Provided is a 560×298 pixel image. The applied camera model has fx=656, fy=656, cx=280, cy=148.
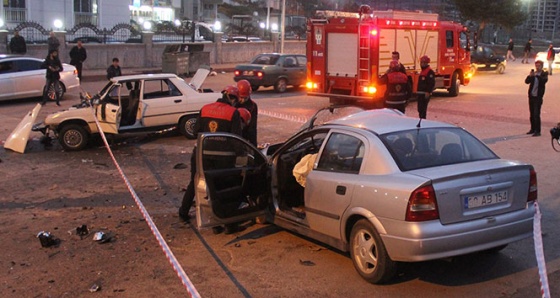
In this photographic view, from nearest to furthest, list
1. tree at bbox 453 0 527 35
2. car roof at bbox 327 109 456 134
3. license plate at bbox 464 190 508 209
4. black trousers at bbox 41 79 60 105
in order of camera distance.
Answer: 1. license plate at bbox 464 190 508 209
2. car roof at bbox 327 109 456 134
3. black trousers at bbox 41 79 60 105
4. tree at bbox 453 0 527 35

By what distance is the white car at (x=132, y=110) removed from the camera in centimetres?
1267

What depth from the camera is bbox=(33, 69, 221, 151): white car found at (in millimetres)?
12672

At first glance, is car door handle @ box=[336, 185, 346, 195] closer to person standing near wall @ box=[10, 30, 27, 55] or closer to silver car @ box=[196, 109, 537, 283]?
silver car @ box=[196, 109, 537, 283]

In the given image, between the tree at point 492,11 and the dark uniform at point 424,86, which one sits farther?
Result: the tree at point 492,11

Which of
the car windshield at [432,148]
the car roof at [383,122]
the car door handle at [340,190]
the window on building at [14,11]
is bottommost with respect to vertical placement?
the car door handle at [340,190]

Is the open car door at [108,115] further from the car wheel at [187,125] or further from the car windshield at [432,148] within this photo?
the car windshield at [432,148]

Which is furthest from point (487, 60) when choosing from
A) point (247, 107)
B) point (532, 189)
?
point (532, 189)

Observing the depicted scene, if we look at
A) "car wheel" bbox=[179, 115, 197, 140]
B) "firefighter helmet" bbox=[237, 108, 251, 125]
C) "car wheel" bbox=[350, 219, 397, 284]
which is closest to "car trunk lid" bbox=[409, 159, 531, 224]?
"car wheel" bbox=[350, 219, 397, 284]

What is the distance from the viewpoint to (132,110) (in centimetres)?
1330

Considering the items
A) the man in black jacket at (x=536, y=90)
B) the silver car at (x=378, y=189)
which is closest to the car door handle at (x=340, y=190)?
the silver car at (x=378, y=189)

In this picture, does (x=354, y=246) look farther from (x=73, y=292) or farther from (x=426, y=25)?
(x=426, y=25)

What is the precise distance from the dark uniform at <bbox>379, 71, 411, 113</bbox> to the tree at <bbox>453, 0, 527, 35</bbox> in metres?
46.3

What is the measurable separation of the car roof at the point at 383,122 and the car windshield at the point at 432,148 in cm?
10

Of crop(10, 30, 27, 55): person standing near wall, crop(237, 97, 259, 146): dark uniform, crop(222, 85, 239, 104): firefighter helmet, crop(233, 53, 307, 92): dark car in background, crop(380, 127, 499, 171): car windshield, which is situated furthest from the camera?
crop(10, 30, 27, 55): person standing near wall
